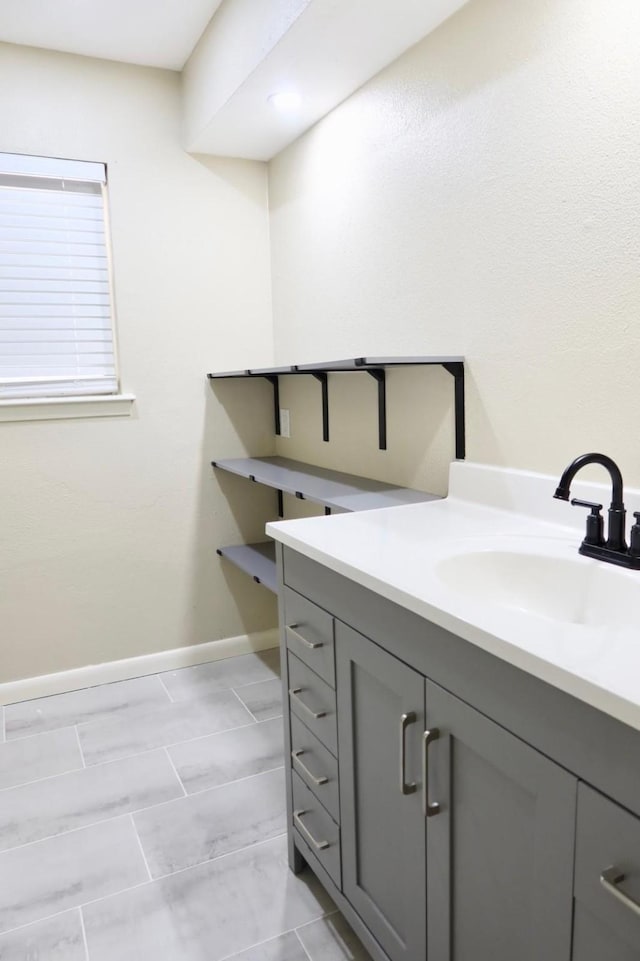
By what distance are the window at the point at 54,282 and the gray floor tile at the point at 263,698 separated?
1322 mm

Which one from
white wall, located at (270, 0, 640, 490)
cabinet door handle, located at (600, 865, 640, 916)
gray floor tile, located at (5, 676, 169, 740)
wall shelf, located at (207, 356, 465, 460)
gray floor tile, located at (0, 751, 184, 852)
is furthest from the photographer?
gray floor tile, located at (5, 676, 169, 740)

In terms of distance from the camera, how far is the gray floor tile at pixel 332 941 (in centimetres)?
146

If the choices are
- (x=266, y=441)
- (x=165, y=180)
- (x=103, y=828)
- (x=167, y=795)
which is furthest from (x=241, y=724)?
(x=165, y=180)

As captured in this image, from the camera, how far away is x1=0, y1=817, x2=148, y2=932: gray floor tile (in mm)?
1617

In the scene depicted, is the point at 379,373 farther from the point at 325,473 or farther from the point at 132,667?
the point at 132,667

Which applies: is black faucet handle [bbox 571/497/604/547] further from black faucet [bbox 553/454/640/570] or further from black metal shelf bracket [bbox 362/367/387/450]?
black metal shelf bracket [bbox 362/367/387/450]

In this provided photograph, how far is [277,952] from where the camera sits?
4.80 feet

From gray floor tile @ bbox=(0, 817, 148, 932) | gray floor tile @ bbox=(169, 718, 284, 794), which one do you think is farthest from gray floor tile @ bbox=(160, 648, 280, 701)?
gray floor tile @ bbox=(0, 817, 148, 932)

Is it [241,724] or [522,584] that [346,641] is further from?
[241,724]

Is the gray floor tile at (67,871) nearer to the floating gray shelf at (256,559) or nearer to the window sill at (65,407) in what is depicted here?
the floating gray shelf at (256,559)

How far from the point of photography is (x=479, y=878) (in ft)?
3.29

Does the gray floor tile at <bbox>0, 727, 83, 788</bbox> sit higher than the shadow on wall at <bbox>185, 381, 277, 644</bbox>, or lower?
lower

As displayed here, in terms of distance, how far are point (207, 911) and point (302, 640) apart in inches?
27.0

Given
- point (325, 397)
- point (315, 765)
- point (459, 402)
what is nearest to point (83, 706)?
point (315, 765)
